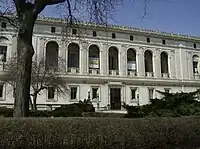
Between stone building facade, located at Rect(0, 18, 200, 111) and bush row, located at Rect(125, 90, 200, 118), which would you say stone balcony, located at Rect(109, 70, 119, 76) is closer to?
stone building facade, located at Rect(0, 18, 200, 111)

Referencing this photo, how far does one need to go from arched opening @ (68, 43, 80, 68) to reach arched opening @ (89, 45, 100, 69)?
2.11 metres

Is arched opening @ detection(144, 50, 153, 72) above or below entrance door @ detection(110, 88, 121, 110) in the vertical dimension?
above

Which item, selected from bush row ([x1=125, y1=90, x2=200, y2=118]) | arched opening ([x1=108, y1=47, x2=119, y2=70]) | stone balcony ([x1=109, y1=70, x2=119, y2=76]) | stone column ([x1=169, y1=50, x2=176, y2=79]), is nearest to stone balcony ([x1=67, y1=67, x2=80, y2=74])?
stone balcony ([x1=109, y1=70, x2=119, y2=76])

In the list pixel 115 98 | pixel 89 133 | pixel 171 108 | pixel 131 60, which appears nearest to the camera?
pixel 89 133

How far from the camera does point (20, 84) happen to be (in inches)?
367

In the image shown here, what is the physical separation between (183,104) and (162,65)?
37.7 m

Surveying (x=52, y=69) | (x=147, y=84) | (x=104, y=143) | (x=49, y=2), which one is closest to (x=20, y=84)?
(x=49, y=2)

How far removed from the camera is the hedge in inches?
238

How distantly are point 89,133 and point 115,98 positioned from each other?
35.7 metres

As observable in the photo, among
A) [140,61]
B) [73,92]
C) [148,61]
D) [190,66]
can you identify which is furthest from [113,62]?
[190,66]

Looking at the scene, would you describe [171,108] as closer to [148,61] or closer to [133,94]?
[133,94]

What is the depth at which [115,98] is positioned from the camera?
42000 millimetres

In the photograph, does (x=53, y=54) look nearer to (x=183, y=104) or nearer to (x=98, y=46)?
(x=98, y=46)

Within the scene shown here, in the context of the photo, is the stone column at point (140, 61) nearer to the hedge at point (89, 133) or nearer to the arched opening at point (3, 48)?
the arched opening at point (3, 48)
